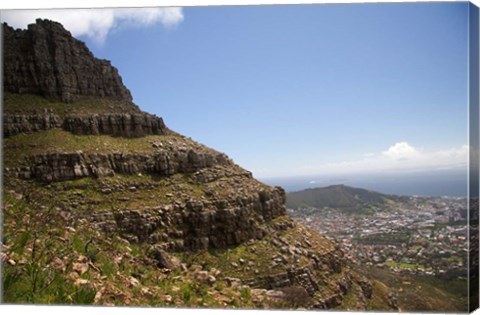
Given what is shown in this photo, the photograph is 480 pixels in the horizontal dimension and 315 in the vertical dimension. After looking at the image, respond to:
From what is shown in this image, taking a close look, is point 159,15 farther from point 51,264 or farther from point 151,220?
point 151,220

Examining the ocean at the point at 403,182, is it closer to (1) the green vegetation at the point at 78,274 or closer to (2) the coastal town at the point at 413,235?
(2) the coastal town at the point at 413,235

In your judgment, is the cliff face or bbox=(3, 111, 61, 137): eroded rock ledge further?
the cliff face

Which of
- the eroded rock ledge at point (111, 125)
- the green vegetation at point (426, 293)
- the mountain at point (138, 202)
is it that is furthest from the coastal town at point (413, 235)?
the eroded rock ledge at point (111, 125)

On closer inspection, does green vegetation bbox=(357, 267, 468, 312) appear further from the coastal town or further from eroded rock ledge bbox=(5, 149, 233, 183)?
eroded rock ledge bbox=(5, 149, 233, 183)

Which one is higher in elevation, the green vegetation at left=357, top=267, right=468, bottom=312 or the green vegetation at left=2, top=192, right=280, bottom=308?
the green vegetation at left=2, top=192, right=280, bottom=308

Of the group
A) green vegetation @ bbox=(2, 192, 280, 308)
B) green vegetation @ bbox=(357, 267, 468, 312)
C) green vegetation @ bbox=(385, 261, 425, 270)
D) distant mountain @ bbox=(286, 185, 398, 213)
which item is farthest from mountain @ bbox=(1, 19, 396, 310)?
distant mountain @ bbox=(286, 185, 398, 213)

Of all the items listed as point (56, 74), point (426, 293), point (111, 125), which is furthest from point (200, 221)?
point (56, 74)
